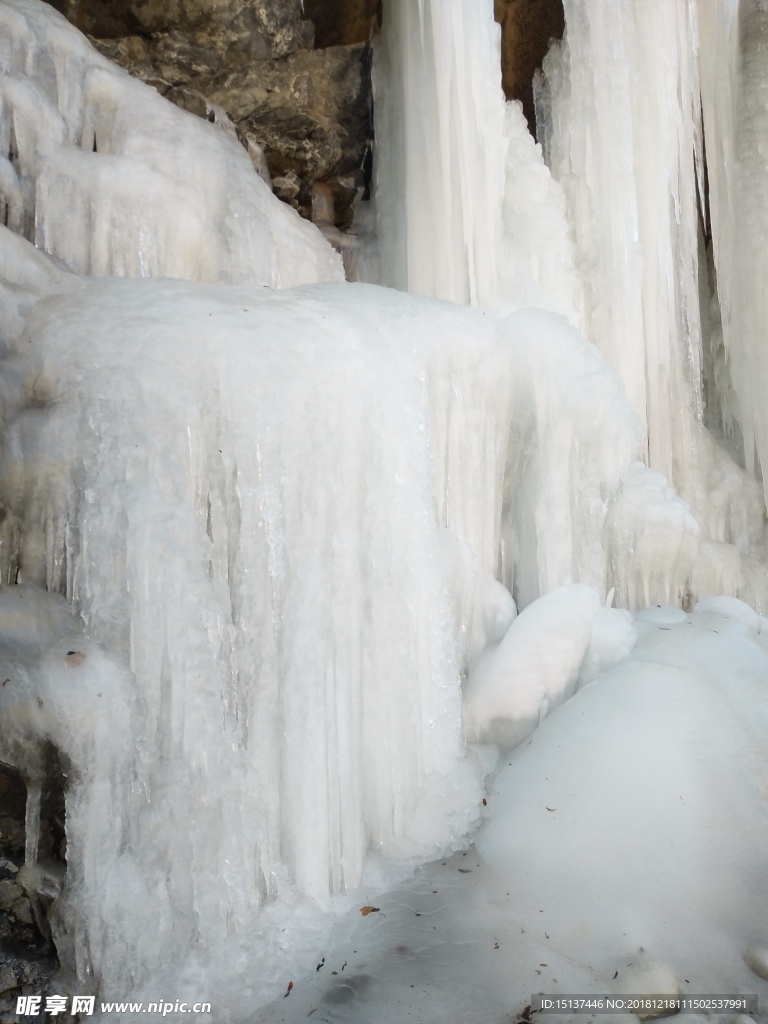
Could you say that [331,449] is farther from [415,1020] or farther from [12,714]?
[415,1020]

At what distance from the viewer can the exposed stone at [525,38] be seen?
6.59 meters

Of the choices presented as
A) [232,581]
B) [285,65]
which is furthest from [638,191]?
[232,581]

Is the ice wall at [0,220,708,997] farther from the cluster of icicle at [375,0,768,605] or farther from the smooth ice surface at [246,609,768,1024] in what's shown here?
the cluster of icicle at [375,0,768,605]

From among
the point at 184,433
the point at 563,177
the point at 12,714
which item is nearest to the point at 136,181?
the point at 184,433

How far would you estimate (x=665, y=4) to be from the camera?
6.37 meters

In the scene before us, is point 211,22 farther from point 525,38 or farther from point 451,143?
point 525,38

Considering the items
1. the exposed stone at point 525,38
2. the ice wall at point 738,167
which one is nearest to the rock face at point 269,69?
the exposed stone at point 525,38

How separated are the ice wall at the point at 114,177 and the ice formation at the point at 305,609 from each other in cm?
2

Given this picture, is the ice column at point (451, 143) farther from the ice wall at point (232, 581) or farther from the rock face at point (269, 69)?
the ice wall at point (232, 581)

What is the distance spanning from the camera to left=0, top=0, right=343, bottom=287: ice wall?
4.15 m

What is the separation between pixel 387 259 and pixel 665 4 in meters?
2.80

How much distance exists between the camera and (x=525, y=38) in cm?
675

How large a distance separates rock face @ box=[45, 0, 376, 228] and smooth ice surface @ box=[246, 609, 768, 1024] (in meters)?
4.66

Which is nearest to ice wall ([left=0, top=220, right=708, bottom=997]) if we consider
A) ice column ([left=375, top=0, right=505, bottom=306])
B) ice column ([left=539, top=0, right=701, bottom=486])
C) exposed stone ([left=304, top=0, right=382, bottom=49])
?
ice column ([left=375, top=0, right=505, bottom=306])
